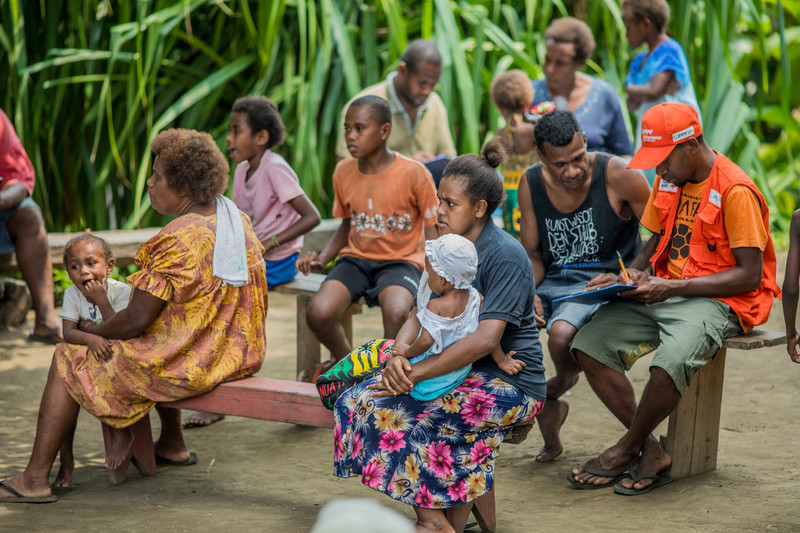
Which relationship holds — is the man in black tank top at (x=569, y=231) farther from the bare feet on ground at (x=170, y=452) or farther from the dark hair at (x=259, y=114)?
the bare feet on ground at (x=170, y=452)

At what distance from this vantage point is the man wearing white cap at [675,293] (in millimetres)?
3287

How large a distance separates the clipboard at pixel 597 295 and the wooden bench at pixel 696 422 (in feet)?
1.41

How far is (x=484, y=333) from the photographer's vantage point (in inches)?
112

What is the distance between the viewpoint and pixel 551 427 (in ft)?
12.5

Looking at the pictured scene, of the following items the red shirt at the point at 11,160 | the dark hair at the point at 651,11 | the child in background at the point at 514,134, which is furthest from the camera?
the dark hair at the point at 651,11

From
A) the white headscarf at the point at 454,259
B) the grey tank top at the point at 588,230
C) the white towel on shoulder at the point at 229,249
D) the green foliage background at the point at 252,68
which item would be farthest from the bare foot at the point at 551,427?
the green foliage background at the point at 252,68

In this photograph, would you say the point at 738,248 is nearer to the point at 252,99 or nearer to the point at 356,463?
the point at 356,463

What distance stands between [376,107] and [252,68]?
10.6 feet

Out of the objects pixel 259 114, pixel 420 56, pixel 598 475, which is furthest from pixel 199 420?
pixel 420 56

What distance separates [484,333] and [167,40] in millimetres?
4465

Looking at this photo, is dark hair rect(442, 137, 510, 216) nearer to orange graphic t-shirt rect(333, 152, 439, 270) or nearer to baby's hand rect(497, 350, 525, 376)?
baby's hand rect(497, 350, 525, 376)

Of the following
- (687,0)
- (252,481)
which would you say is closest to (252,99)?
(252,481)

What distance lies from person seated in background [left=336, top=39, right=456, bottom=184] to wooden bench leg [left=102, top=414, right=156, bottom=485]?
1894 millimetres

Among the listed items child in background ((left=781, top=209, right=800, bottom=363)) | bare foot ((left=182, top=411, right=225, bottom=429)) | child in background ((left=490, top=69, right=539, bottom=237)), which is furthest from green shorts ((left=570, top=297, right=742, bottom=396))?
bare foot ((left=182, top=411, right=225, bottom=429))
